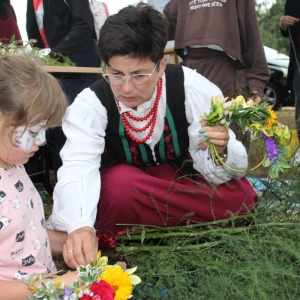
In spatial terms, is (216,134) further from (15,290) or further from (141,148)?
(15,290)

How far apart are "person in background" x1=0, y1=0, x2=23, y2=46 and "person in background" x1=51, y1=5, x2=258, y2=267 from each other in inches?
60.8

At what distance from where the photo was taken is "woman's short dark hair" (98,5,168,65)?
185 cm

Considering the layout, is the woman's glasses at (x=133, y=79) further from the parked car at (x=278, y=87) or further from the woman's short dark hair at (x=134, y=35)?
the parked car at (x=278, y=87)

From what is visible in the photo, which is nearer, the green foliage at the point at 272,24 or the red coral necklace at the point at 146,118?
the red coral necklace at the point at 146,118

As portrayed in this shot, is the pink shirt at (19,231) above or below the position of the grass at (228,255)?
above

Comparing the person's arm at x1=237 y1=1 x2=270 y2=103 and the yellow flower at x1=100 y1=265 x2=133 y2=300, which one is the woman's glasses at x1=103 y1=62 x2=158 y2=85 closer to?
the yellow flower at x1=100 y1=265 x2=133 y2=300

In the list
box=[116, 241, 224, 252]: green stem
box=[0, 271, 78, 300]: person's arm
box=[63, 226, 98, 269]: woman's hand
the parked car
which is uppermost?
box=[0, 271, 78, 300]: person's arm

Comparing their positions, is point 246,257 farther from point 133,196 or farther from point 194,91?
point 194,91

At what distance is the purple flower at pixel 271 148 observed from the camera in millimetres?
1810

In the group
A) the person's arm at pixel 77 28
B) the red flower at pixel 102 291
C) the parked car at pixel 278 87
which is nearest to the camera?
the red flower at pixel 102 291

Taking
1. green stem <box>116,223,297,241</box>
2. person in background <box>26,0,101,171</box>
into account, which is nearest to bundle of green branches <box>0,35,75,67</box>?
person in background <box>26,0,101,171</box>

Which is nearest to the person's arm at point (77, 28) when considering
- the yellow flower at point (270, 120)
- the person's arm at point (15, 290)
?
the yellow flower at point (270, 120)

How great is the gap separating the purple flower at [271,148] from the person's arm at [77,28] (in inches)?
66.5

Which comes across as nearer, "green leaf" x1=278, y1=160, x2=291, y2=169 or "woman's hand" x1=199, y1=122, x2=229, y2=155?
"woman's hand" x1=199, y1=122, x2=229, y2=155
